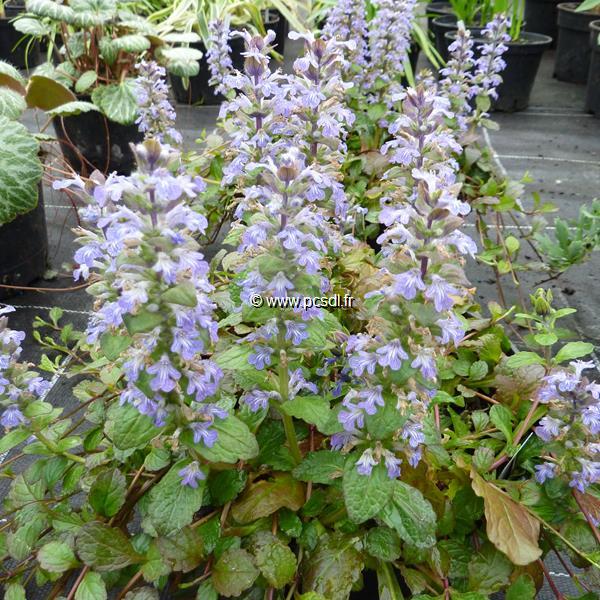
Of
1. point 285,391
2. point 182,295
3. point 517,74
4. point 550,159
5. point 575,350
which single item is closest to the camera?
point 182,295

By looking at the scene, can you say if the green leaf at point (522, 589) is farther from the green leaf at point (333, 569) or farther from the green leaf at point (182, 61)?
the green leaf at point (182, 61)

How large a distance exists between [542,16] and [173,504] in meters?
6.61

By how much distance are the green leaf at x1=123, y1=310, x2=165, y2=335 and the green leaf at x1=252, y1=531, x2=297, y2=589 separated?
0.52m

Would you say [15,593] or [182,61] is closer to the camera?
[15,593]

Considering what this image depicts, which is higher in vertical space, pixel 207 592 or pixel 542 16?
pixel 542 16

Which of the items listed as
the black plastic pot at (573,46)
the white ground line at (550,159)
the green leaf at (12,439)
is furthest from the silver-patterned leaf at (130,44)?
the black plastic pot at (573,46)

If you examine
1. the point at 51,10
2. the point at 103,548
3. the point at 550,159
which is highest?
the point at 51,10

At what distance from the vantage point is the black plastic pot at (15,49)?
5602mm

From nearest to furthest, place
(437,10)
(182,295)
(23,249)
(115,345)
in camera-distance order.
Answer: (182,295), (115,345), (23,249), (437,10)

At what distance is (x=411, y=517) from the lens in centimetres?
110

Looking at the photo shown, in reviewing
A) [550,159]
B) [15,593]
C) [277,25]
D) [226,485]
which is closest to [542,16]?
[277,25]

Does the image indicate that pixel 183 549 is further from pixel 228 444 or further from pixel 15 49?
pixel 15 49

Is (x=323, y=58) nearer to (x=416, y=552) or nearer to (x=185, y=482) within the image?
(x=185, y=482)

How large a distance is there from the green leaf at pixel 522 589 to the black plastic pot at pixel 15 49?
19.3ft
